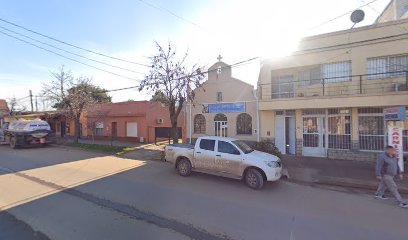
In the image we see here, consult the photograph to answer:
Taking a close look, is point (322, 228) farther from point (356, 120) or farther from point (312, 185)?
point (356, 120)

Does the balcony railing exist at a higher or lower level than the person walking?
higher

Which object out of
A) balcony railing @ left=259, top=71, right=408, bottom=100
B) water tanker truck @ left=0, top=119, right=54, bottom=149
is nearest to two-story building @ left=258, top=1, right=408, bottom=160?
balcony railing @ left=259, top=71, right=408, bottom=100

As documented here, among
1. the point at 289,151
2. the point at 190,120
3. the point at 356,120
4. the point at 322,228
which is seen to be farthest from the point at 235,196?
the point at 190,120

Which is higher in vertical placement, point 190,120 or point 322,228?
point 190,120

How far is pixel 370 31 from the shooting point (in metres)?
12.3

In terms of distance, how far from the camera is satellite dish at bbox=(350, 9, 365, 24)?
43.3ft

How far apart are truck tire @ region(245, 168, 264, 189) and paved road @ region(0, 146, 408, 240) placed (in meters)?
0.24

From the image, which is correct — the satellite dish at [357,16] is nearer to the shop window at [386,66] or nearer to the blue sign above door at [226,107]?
the shop window at [386,66]

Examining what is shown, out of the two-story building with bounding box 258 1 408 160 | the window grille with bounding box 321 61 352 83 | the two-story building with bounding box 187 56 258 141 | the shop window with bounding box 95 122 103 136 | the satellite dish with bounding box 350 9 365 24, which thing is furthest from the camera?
the shop window with bounding box 95 122 103 136

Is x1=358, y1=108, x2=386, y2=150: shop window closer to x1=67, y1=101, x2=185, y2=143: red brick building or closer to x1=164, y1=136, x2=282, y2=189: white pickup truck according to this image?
x1=164, y1=136, x2=282, y2=189: white pickup truck

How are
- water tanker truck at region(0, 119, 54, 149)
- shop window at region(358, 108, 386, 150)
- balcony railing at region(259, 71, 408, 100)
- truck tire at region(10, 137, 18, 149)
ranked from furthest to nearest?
truck tire at region(10, 137, 18, 149) → water tanker truck at region(0, 119, 54, 149) → shop window at region(358, 108, 386, 150) → balcony railing at region(259, 71, 408, 100)

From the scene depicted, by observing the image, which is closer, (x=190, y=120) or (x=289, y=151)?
(x=289, y=151)

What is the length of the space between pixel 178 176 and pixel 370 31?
12265 mm

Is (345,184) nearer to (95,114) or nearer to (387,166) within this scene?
(387,166)
